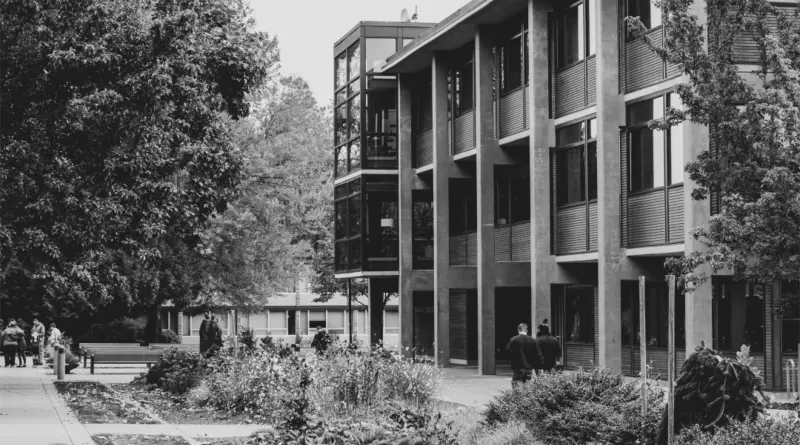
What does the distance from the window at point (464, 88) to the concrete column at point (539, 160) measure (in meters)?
5.59

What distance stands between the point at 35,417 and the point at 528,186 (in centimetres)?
1738

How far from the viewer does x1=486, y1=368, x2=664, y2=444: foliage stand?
13039 millimetres

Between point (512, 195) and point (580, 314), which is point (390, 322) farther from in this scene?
point (580, 314)

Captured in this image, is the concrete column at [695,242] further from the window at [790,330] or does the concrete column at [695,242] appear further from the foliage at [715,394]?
the foliage at [715,394]

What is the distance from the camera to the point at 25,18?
70.9ft

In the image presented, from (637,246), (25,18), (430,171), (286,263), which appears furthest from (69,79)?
(286,263)

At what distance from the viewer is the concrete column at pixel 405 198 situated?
4144 cm

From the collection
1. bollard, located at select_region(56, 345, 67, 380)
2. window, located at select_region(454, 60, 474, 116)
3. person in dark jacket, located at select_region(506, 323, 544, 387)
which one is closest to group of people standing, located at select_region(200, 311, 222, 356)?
bollard, located at select_region(56, 345, 67, 380)

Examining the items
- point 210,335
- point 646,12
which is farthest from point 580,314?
point 210,335

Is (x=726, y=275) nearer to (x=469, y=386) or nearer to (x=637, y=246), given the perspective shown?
(x=637, y=246)

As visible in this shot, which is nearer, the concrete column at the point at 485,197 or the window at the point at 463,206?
the concrete column at the point at 485,197

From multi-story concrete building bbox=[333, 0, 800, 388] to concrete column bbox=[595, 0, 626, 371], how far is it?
34 mm

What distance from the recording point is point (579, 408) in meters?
13.7

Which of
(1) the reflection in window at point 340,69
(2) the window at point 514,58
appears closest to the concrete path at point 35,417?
(2) the window at point 514,58
